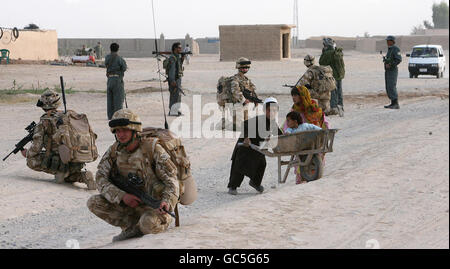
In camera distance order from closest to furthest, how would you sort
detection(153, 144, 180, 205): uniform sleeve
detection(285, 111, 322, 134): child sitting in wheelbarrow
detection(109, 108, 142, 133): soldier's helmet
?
detection(109, 108, 142, 133): soldier's helmet
detection(153, 144, 180, 205): uniform sleeve
detection(285, 111, 322, 134): child sitting in wheelbarrow

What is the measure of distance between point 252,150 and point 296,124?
79cm

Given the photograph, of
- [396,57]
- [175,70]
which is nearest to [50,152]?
[175,70]

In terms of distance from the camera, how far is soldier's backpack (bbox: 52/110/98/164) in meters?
9.16

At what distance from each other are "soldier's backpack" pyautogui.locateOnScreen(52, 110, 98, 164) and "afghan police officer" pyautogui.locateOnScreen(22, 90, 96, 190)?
0.08 meters

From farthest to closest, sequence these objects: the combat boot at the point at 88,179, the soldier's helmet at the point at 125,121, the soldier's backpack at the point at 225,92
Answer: the soldier's backpack at the point at 225,92
the combat boot at the point at 88,179
the soldier's helmet at the point at 125,121

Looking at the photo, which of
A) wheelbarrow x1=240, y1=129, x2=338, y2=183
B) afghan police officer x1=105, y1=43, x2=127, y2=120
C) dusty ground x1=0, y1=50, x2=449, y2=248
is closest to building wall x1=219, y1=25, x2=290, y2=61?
dusty ground x1=0, y1=50, x2=449, y2=248

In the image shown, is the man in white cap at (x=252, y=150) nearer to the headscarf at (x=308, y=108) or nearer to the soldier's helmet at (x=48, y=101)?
the headscarf at (x=308, y=108)

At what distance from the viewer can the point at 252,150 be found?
9.24m

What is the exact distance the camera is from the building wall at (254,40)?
4412 cm

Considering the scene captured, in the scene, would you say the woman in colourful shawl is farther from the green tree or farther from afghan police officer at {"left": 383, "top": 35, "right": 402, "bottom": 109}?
the green tree

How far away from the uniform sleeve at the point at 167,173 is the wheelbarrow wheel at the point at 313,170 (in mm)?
3131

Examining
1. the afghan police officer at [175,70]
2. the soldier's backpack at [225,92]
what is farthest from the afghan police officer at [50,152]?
the afghan police officer at [175,70]
